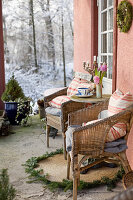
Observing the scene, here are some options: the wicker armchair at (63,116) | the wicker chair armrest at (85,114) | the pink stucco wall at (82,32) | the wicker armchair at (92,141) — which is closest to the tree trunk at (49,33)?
the pink stucco wall at (82,32)

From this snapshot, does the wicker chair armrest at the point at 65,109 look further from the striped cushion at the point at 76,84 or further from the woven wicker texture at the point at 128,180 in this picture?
the woven wicker texture at the point at 128,180

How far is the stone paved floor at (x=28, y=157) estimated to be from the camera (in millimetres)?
2662

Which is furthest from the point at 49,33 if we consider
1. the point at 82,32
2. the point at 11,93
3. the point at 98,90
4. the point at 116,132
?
the point at 116,132

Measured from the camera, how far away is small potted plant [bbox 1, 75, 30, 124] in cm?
529

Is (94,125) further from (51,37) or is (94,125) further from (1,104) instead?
(51,37)

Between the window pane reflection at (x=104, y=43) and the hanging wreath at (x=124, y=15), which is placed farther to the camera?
the window pane reflection at (x=104, y=43)

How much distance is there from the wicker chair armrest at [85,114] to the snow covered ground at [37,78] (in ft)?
18.9

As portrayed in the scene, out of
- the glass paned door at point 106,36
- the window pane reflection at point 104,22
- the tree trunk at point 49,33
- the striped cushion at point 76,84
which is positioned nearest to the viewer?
the striped cushion at point 76,84

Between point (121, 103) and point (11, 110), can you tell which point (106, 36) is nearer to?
point (121, 103)

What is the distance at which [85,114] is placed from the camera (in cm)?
302

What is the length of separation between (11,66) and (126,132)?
6771 mm

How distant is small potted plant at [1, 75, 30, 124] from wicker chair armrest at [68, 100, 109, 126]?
7.90ft

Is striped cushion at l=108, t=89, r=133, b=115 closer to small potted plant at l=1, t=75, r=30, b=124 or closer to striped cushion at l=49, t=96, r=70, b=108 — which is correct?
striped cushion at l=49, t=96, r=70, b=108

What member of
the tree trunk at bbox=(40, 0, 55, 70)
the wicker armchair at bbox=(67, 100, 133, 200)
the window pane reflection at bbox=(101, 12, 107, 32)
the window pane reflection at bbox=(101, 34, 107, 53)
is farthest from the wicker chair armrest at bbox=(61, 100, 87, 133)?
the tree trunk at bbox=(40, 0, 55, 70)
